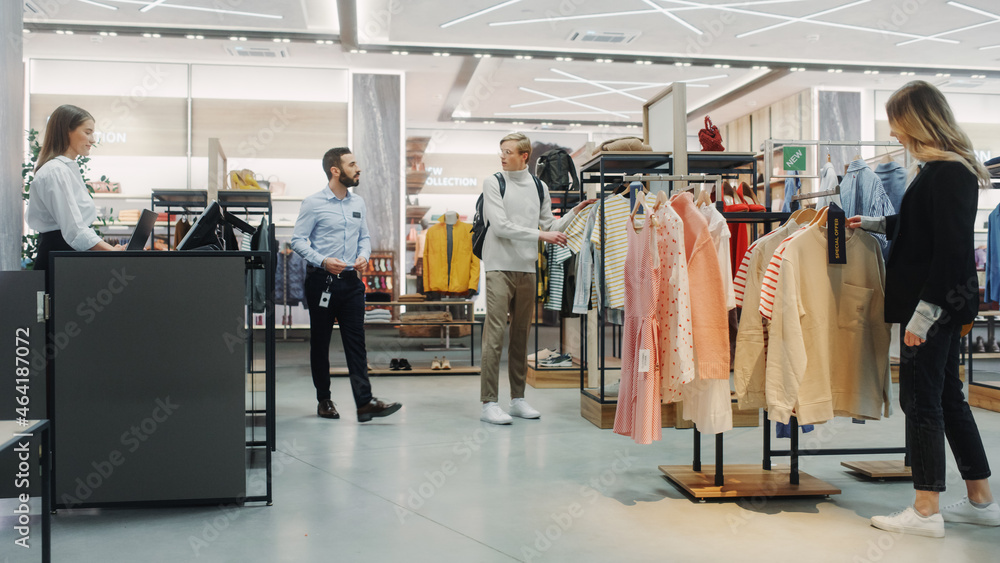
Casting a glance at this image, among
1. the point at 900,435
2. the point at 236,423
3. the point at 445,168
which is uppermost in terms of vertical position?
the point at 445,168

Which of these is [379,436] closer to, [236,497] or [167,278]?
[236,497]

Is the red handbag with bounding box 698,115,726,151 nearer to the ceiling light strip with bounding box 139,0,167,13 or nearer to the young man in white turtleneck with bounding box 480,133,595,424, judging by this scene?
the young man in white turtleneck with bounding box 480,133,595,424

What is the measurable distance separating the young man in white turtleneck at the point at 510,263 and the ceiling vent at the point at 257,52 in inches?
238

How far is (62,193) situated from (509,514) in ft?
6.91

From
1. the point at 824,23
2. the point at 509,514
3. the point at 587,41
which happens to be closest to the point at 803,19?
the point at 824,23

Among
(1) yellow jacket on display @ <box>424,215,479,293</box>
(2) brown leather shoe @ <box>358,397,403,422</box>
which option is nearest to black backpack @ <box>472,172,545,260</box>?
(2) brown leather shoe @ <box>358,397,403,422</box>

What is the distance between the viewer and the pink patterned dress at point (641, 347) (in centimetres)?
293

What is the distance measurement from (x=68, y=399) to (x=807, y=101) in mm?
11307

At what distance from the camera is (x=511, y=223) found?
4.38 meters

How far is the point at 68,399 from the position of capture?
8.63 ft

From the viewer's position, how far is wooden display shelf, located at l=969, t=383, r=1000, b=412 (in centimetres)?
500

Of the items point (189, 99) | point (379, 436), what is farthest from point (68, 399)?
point (189, 99)

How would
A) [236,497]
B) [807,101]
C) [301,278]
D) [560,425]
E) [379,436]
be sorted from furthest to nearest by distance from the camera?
[807,101], [301,278], [560,425], [379,436], [236,497]

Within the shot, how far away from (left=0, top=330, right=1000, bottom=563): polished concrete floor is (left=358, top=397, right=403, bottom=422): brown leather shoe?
0.32 metres
